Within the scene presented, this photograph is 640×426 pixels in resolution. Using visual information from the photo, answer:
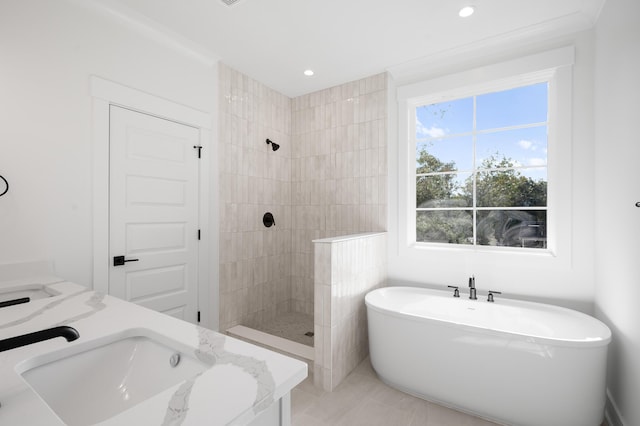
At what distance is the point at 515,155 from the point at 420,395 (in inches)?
84.9

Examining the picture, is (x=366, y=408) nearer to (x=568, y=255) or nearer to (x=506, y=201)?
(x=568, y=255)

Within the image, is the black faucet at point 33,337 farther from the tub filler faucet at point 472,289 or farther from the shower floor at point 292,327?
the tub filler faucet at point 472,289

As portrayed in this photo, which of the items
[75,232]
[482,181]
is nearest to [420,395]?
[482,181]

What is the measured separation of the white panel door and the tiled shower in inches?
13.7

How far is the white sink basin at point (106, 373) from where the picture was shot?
0.78 metres

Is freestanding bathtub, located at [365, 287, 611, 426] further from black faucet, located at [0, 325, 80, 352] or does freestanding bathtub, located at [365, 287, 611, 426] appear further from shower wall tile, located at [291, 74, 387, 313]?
black faucet, located at [0, 325, 80, 352]

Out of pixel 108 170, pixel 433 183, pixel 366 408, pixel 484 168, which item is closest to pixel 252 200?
pixel 108 170

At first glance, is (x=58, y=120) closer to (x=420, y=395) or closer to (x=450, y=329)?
(x=450, y=329)

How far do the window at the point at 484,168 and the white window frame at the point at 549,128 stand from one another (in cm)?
6

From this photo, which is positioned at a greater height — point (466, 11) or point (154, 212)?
point (466, 11)

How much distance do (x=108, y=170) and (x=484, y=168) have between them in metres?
3.12

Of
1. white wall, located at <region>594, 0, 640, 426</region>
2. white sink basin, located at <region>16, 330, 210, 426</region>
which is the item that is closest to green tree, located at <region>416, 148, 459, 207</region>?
white wall, located at <region>594, 0, 640, 426</region>

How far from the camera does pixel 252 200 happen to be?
3.34 meters

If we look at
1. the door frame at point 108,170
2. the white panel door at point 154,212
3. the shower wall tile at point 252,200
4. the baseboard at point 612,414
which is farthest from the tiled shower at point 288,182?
the baseboard at point 612,414
